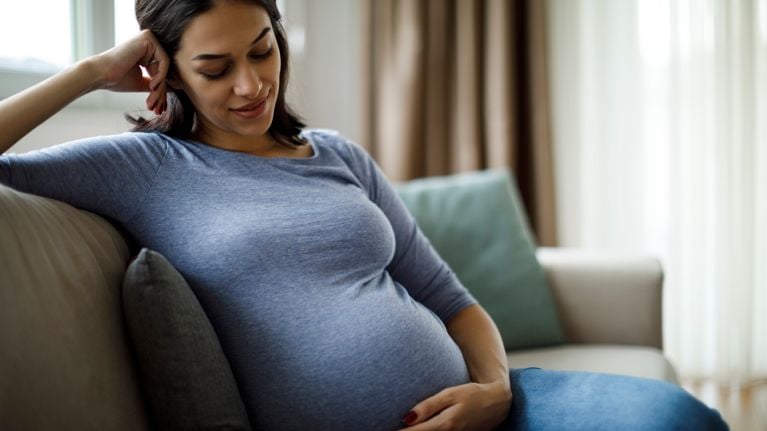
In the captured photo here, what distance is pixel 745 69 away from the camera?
2.66 m

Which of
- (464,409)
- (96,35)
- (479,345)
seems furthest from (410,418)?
(96,35)

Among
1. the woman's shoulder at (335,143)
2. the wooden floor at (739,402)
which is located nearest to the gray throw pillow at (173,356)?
the woman's shoulder at (335,143)

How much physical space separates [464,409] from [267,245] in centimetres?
39

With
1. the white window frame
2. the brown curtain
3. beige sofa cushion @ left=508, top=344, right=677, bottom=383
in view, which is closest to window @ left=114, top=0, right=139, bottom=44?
the white window frame

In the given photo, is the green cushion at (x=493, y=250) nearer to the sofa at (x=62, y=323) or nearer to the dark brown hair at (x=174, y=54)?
the dark brown hair at (x=174, y=54)

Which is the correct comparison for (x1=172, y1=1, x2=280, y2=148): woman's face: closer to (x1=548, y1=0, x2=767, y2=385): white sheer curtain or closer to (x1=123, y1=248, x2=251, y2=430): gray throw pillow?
(x1=123, y1=248, x2=251, y2=430): gray throw pillow

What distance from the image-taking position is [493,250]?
6.75 ft

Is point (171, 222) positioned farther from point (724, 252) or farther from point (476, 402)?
point (724, 252)

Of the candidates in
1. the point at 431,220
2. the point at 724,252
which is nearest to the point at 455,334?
the point at 431,220

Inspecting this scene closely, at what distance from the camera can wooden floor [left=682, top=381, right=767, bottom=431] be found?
2.43 m

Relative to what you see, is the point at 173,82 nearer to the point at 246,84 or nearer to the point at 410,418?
the point at 246,84

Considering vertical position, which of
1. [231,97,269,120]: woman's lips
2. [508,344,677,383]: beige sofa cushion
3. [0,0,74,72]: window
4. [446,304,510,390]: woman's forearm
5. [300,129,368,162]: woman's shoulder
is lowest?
[508,344,677,383]: beige sofa cushion

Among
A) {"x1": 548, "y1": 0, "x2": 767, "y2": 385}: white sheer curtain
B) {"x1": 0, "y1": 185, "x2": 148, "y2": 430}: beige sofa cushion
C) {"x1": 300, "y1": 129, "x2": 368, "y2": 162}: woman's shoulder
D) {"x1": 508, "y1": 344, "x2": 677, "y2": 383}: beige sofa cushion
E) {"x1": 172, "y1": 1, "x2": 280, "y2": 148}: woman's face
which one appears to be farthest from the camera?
{"x1": 548, "y1": 0, "x2": 767, "y2": 385}: white sheer curtain

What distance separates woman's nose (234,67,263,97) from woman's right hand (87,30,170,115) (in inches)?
5.0
